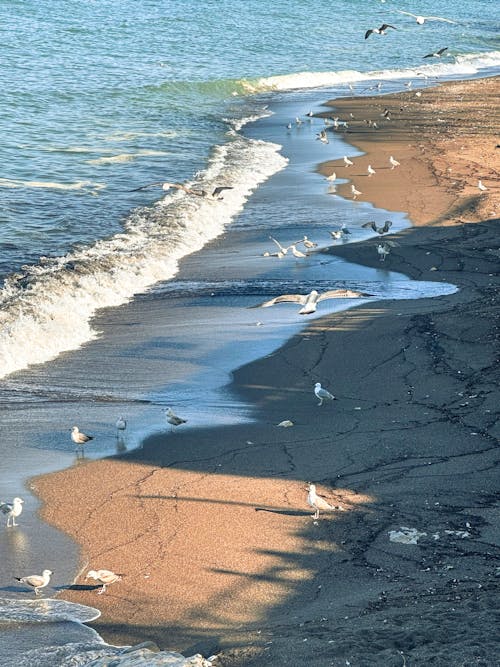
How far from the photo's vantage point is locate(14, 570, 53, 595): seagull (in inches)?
281

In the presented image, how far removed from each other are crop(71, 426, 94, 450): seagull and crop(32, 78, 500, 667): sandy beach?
309mm

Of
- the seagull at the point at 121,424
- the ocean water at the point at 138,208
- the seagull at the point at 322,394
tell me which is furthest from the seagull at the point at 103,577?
the seagull at the point at 322,394

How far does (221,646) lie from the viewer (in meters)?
6.39

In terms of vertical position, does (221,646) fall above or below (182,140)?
below

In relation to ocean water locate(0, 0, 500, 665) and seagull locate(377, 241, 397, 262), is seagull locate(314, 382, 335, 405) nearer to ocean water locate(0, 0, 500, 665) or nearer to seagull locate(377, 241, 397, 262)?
ocean water locate(0, 0, 500, 665)

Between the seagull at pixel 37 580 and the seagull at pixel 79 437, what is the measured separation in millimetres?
2362

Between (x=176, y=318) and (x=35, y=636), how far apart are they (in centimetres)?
748

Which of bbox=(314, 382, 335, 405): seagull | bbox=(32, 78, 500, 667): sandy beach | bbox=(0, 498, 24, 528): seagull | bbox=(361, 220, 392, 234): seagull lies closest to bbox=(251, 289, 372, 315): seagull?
bbox=(32, 78, 500, 667): sandy beach

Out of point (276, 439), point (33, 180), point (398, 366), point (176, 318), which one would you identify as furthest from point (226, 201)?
point (276, 439)

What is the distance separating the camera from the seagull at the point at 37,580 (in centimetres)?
715

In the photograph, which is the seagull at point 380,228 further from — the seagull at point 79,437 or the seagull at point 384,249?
the seagull at point 79,437

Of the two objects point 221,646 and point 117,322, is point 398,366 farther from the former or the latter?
point 221,646

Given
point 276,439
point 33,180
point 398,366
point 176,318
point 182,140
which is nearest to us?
point 276,439

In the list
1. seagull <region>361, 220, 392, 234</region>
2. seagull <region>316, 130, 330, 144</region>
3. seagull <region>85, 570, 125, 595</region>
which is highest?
seagull <region>316, 130, 330, 144</region>
